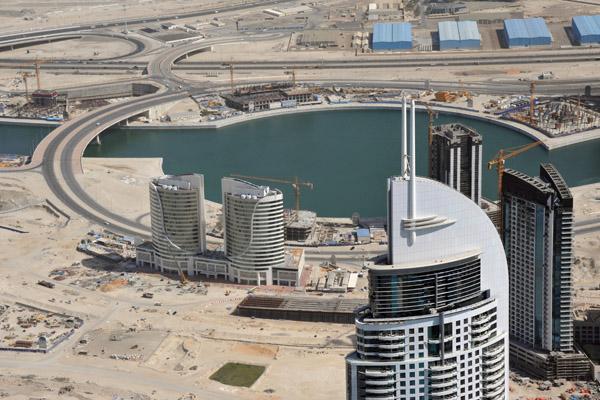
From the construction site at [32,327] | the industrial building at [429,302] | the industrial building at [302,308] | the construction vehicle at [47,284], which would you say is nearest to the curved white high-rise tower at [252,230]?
the industrial building at [302,308]

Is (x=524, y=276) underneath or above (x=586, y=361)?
above

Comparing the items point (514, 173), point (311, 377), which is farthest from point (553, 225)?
point (311, 377)

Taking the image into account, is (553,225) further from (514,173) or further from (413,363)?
(413,363)

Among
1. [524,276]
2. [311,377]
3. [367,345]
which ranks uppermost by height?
[367,345]

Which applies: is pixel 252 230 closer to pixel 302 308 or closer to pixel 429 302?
pixel 302 308

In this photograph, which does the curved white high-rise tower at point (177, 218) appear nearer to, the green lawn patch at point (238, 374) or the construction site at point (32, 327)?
the construction site at point (32, 327)

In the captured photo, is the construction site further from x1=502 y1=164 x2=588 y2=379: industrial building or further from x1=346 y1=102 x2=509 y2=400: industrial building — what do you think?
x1=346 y1=102 x2=509 y2=400: industrial building

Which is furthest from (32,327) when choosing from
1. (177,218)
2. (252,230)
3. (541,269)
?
(541,269)
